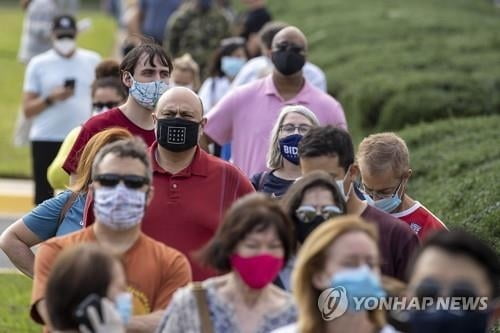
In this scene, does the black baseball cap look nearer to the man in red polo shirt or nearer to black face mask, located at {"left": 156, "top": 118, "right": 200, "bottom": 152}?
the man in red polo shirt

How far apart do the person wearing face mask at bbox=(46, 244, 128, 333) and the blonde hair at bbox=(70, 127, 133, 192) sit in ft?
7.61

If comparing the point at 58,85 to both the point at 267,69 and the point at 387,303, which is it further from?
the point at 387,303

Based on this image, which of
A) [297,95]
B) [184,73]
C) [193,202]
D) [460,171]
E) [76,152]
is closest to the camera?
[193,202]

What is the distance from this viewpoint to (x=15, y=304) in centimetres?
1278

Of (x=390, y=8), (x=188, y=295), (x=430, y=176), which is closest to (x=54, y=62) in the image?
(x=430, y=176)

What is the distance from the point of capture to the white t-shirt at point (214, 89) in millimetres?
15384

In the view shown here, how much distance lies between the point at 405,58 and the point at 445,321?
48.9 ft

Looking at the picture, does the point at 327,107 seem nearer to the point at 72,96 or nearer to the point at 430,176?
the point at 430,176

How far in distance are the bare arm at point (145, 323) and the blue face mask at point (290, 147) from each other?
2.35 m

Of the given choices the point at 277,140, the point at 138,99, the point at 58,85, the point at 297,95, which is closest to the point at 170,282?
the point at 277,140

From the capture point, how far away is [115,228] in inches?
275

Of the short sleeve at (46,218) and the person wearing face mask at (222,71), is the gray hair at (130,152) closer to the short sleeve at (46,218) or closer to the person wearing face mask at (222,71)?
the short sleeve at (46,218)

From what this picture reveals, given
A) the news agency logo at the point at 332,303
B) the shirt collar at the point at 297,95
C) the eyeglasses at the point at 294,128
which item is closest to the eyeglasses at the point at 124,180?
the news agency logo at the point at 332,303

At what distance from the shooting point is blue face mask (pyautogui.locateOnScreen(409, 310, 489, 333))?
5.33 metres
